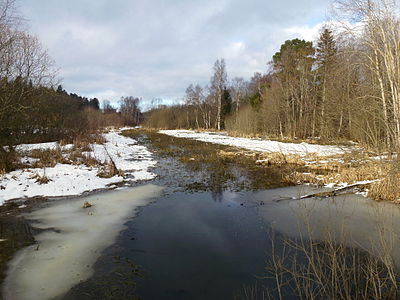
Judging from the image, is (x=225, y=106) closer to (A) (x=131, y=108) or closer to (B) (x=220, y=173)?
(B) (x=220, y=173)

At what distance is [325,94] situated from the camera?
16516 mm

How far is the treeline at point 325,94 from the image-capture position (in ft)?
28.1

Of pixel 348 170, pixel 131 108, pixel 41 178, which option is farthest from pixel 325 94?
pixel 131 108

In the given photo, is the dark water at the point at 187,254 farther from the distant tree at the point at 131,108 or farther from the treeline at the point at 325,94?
the distant tree at the point at 131,108

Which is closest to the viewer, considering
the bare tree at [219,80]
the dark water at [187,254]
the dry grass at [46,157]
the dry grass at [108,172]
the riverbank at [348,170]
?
the dark water at [187,254]

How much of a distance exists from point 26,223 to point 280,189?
8.25 metres

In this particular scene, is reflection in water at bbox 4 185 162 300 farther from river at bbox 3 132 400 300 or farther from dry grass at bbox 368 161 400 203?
dry grass at bbox 368 161 400 203

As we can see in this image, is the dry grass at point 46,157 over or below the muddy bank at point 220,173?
over

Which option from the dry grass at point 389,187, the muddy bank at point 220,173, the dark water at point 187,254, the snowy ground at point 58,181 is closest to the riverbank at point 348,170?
the dry grass at point 389,187

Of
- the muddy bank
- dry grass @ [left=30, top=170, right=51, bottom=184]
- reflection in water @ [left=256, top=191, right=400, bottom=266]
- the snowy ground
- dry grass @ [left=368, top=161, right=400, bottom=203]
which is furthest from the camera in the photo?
the muddy bank

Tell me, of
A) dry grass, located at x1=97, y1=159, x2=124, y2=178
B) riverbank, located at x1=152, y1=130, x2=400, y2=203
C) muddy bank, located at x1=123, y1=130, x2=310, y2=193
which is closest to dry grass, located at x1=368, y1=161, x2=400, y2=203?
riverbank, located at x1=152, y1=130, x2=400, y2=203

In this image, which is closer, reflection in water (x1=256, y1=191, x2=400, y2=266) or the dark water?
the dark water

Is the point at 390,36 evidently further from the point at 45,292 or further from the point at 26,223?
the point at 26,223

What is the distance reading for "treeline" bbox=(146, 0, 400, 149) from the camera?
8.55 meters
